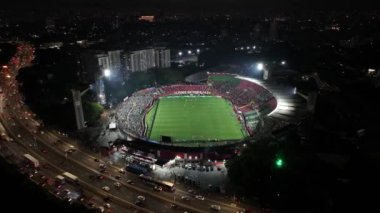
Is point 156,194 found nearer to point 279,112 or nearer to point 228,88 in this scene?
point 279,112

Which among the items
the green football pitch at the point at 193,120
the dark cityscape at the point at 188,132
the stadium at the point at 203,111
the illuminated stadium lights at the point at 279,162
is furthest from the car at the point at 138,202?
the green football pitch at the point at 193,120

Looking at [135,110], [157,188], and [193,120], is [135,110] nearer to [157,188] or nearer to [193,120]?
[193,120]

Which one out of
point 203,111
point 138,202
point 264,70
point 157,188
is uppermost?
point 264,70

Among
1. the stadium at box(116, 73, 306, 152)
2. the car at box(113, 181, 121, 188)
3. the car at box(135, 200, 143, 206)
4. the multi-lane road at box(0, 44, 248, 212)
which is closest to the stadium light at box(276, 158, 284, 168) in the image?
the multi-lane road at box(0, 44, 248, 212)

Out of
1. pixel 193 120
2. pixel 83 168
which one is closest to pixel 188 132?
pixel 193 120

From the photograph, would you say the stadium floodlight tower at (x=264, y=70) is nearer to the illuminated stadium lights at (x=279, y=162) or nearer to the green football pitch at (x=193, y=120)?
the green football pitch at (x=193, y=120)

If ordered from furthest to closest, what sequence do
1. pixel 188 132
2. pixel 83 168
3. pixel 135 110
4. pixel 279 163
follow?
1. pixel 135 110
2. pixel 188 132
3. pixel 83 168
4. pixel 279 163

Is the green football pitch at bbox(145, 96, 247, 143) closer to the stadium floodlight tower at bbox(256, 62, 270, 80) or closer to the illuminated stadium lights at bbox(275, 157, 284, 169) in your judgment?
the stadium floodlight tower at bbox(256, 62, 270, 80)
